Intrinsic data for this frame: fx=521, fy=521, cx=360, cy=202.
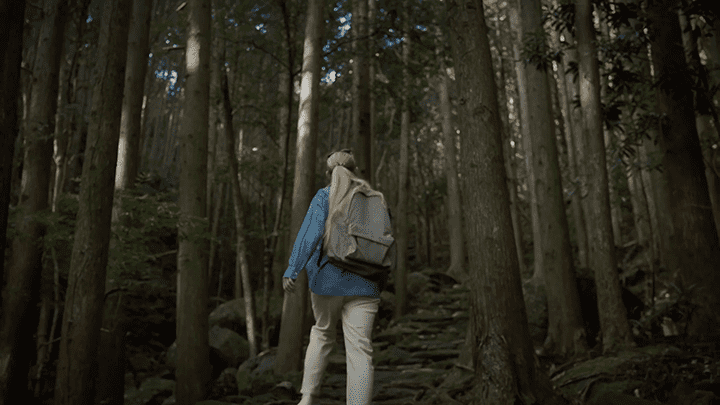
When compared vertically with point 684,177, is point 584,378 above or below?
below

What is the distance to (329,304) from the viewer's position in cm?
378

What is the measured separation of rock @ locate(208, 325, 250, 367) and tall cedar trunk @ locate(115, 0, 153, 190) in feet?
15.7

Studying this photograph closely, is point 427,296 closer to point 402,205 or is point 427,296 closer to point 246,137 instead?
point 402,205

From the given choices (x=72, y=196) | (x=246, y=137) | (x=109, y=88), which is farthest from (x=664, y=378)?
(x=246, y=137)

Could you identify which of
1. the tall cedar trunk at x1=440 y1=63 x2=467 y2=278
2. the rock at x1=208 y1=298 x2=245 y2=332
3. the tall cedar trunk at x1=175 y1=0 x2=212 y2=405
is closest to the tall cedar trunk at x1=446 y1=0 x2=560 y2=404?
the tall cedar trunk at x1=175 y1=0 x2=212 y2=405

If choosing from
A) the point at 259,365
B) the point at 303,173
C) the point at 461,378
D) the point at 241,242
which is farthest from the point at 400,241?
the point at 461,378

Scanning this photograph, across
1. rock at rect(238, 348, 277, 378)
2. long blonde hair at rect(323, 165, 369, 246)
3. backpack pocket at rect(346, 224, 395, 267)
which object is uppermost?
long blonde hair at rect(323, 165, 369, 246)

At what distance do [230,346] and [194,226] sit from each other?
5.51 metres

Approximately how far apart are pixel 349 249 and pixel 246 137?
24703 millimetres

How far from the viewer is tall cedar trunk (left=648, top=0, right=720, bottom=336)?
5.82 metres

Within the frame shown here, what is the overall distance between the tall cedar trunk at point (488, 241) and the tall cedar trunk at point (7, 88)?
3335 millimetres

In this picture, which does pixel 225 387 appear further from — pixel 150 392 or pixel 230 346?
pixel 230 346

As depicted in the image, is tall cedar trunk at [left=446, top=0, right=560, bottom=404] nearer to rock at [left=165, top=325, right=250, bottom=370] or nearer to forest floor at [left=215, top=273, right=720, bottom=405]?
forest floor at [left=215, top=273, right=720, bottom=405]

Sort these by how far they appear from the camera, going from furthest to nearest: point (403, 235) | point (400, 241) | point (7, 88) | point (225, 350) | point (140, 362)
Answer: point (403, 235) < point (400, 241) < point (140, 362) < point (225, 350) < point (7, 88)
